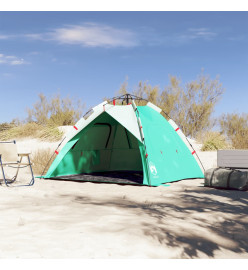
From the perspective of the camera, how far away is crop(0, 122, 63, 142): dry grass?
15.9m

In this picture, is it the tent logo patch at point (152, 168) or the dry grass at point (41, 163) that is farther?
the dry grass at point (41, 163)

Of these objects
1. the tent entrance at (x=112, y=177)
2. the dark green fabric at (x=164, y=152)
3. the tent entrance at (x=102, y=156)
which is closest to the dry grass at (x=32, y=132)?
the tent entrance at (x=102, y=156)

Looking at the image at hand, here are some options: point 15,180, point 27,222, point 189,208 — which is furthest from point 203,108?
point 27,222

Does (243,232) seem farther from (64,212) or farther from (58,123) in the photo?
(58,123)

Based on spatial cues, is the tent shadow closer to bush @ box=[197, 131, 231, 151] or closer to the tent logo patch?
the tent logo patch

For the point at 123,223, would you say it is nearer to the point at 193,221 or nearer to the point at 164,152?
the point at 193,221

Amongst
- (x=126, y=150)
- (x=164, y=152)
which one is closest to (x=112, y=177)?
(x=164, y=152)

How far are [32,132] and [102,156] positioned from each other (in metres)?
7.38

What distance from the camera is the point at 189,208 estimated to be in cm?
546

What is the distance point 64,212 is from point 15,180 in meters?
3.72

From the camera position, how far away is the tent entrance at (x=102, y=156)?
29.8 ft

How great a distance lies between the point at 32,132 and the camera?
1681 cm

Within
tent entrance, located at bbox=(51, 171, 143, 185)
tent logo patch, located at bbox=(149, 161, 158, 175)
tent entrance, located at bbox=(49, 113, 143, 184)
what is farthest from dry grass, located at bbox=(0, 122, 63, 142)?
tent logo patch, located at bbox=(149, 161, 158, 175)

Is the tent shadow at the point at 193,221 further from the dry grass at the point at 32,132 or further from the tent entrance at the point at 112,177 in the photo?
the dry grass at the point at 32,132
